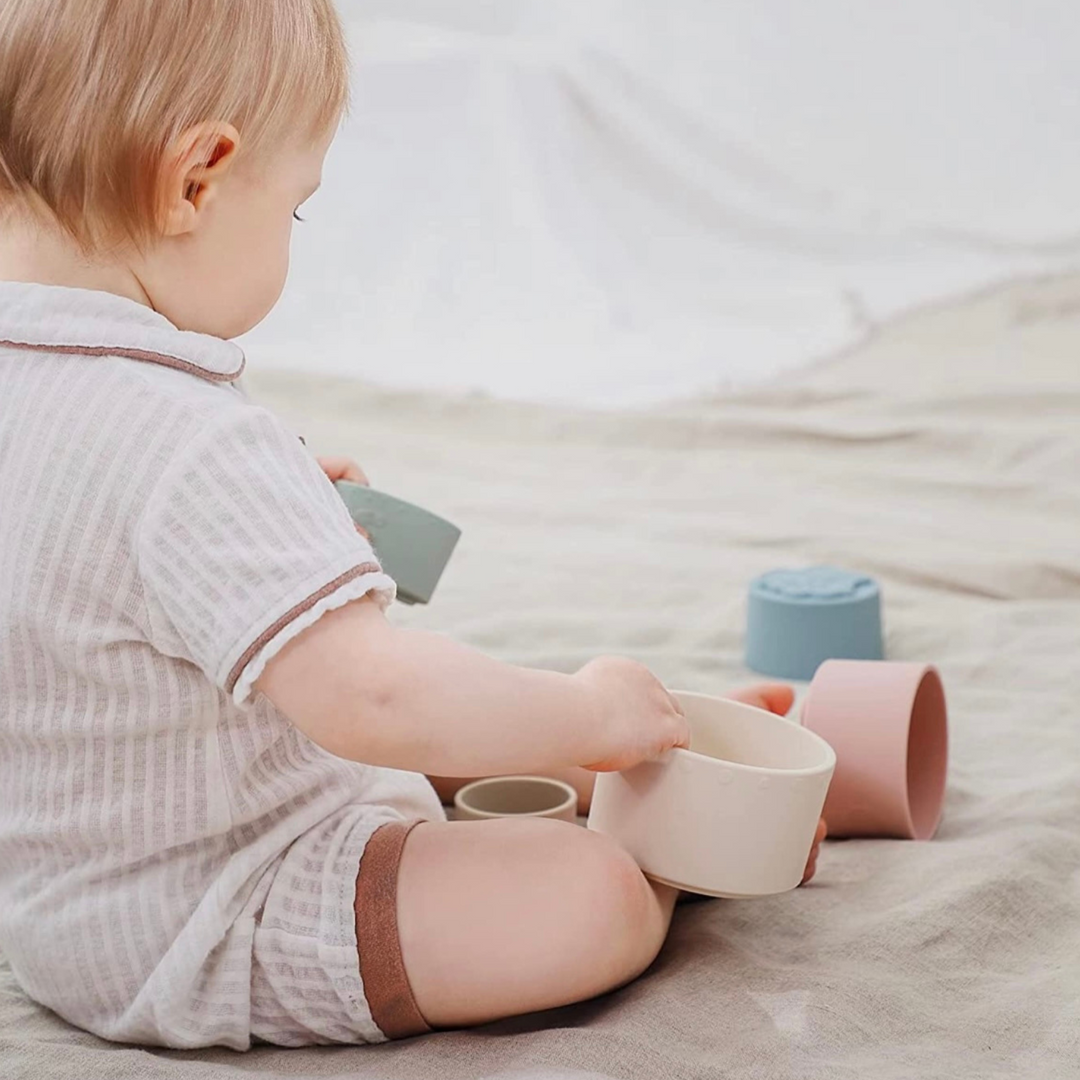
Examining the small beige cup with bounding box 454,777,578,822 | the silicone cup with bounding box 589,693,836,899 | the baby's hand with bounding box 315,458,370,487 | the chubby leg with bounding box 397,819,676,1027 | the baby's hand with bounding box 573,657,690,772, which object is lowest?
the small beige cup with bounding box 454,777,578,822

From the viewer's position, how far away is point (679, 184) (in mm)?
2727

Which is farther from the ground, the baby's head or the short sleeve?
the baby's head

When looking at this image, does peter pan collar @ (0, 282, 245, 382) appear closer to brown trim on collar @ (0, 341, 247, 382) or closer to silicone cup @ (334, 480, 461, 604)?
brown trim on collar @ (0, 341, 247, 382)

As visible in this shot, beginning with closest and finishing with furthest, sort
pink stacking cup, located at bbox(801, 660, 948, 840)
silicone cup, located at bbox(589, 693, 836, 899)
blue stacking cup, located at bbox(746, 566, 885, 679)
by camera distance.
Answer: silicone cup, located at bbox(589, 693, 836, 899) < pink stacking cup, located at bbox(801, 660, 948, 840) < blue stacking cup, located at bbox(746, 566, 885, 679)

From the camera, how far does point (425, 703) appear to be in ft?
2.27

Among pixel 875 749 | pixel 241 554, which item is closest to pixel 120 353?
pixel 241 554

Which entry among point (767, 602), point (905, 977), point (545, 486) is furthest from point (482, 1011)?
point (545, 486)

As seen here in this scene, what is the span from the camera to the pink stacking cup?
1004 mm

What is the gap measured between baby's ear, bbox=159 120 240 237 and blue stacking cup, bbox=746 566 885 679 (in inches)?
28.4

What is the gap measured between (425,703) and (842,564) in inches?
37.9

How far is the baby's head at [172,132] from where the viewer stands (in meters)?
0.71

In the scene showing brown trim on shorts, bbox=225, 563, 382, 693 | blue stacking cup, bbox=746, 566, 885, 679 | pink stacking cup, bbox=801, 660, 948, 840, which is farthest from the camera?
blue stacking cup, bbox=746, 566, 885, 679

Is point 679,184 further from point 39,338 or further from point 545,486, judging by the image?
point 39,338

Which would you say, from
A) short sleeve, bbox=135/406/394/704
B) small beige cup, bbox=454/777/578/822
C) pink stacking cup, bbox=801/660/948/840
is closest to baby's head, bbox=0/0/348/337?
short sleeve, bbox=135/406/394/704
